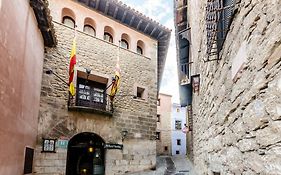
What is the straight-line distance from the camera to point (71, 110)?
9094mm

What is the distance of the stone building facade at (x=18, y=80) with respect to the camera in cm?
436

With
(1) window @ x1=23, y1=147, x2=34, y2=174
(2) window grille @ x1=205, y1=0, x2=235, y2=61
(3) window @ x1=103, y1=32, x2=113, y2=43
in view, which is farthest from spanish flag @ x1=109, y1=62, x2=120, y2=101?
(2) window grille @ x1=205, y1=0, x2=235, y2=61

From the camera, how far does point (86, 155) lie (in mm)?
11750

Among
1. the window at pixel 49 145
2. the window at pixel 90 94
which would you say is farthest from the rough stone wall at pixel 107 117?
the window at pixel 90 94

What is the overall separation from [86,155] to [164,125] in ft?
45.7

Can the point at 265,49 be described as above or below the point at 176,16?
below

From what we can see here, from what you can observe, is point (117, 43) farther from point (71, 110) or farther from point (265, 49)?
point (265, 49)

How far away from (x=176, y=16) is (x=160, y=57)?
16.9ft

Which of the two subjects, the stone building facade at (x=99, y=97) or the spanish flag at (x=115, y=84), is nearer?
the stone building facade at (x=99, y=97)

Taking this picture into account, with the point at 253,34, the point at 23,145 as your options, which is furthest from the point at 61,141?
the point at 253,34

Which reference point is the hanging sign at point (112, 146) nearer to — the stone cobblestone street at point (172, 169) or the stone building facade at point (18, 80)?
the stone cobblestone street at point (172, 169)

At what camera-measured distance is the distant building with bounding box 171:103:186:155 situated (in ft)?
84.3

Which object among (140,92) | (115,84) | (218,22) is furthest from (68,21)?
(218,22)

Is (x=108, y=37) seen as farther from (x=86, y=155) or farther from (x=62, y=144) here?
(x=86, y=155)
